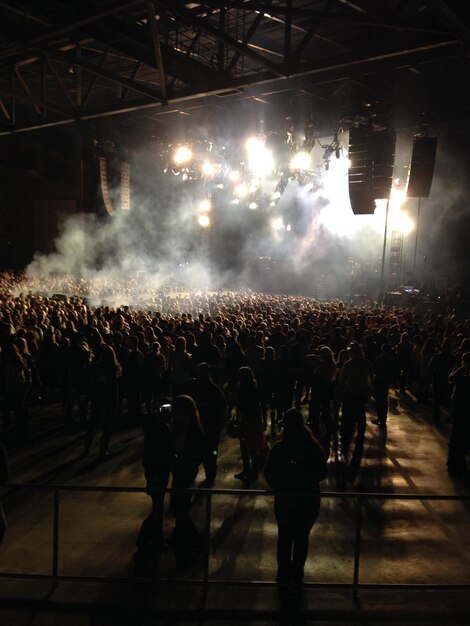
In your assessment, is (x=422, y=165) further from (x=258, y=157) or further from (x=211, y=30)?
(x=258, y=157)

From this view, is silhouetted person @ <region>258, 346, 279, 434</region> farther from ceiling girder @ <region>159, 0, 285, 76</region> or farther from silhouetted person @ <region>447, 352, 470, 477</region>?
Answer: ceiling girder @ <region>159, 0, 285, 76</region>

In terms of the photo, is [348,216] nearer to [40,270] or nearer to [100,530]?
[40,270]

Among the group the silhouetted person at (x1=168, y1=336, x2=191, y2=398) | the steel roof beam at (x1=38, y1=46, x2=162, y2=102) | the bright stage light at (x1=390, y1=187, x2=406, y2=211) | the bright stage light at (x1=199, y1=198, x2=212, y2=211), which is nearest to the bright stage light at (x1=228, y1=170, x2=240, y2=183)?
the bright stage light at (x1=199, y1=198, x2=212, y2=211)

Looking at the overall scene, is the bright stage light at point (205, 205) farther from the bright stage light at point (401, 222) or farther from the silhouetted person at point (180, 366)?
the silhouetted person at point (180, 366)

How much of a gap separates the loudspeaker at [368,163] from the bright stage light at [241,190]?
16.0 meters

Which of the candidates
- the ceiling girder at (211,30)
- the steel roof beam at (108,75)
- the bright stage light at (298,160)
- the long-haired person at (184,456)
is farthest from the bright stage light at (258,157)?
the long-haired person at (184,456)

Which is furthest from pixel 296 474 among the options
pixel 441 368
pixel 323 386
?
pixel 441 368

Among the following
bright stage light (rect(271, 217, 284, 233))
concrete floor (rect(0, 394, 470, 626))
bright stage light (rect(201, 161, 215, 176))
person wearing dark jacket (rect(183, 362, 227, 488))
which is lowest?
concrete floor (rect(0, 394, 470, 626))

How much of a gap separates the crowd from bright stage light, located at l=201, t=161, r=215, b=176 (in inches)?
512

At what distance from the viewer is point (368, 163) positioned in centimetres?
1294

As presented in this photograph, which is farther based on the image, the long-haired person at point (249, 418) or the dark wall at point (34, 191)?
the dark wall at point (34, 191)

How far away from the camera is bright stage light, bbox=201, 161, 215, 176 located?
25.1 meters

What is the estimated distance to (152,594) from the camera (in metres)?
4.23

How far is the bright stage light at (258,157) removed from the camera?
20.0 meters
